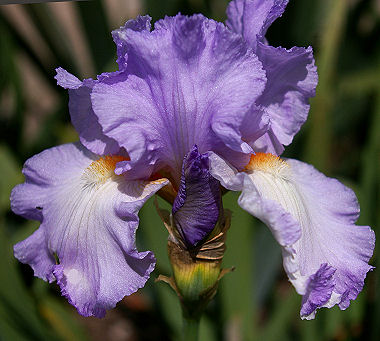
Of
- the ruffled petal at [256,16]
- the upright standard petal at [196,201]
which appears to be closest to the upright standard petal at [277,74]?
the ruffled petal at [256,16]

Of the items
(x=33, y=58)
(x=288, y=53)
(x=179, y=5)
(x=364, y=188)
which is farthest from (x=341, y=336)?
(x=33, y=58)

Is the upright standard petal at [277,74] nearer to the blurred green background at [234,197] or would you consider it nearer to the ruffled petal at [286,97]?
the ruffled petal at [286,97]

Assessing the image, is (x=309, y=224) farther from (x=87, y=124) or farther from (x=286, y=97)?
(x=87, y=124)

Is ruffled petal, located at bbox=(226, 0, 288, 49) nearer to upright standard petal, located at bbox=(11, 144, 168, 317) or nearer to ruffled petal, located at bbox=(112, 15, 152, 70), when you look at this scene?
ruffled petal, located at bbox=(112, 15, 152, 70)

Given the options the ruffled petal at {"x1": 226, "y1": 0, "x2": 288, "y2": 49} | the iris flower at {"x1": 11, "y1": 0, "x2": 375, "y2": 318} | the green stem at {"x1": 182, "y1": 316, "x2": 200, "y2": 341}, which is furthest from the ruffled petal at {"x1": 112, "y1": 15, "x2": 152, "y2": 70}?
the green stem at {"x1": 182, "y1": 316, "x2": 200, "y2": 341}

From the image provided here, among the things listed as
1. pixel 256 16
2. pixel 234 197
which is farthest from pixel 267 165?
pixel 234 197
